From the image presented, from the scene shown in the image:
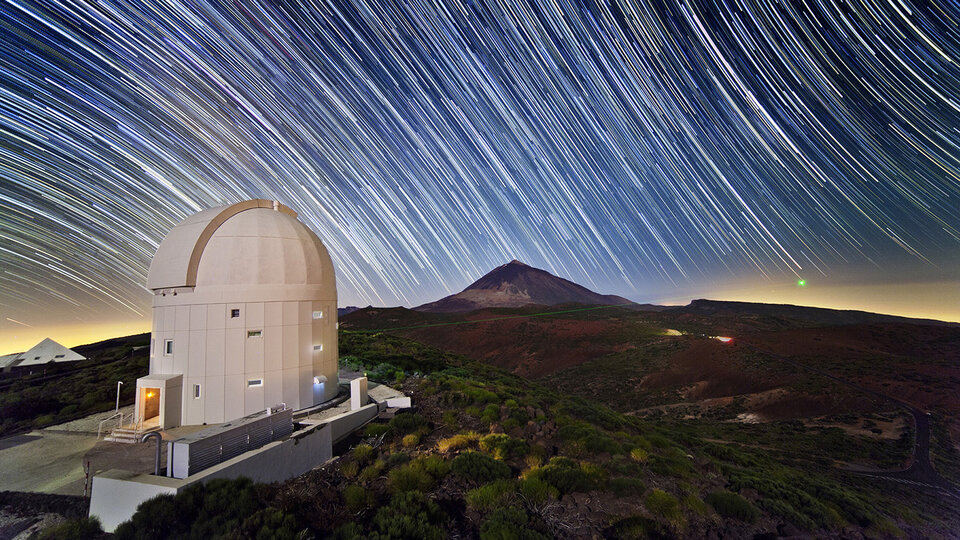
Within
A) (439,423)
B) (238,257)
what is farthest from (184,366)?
(439,423)

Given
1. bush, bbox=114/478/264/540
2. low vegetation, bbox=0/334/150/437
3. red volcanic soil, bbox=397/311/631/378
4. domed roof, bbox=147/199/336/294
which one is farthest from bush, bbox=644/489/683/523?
red volcanic soil, bbox=397/311/631/378

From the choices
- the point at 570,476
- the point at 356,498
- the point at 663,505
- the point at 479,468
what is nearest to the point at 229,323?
the point at 356,498

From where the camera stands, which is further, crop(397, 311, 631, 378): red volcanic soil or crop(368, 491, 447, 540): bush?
crop(397, 311, 631, 378): red volcanic soil

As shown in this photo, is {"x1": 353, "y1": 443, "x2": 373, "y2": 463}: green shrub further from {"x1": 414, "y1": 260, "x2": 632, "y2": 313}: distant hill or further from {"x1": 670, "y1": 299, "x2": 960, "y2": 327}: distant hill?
{"x1": 414, "y1": 260, "x2": 632, "y2": 313}: distant hill

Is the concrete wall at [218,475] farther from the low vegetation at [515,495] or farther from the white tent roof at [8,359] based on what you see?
the white tent roof at [8,359]

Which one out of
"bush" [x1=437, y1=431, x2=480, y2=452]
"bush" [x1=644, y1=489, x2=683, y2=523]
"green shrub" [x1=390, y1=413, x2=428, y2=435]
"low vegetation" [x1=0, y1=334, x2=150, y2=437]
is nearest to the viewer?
"bush" [x1=644, y1=489, x2=683, y2=523]

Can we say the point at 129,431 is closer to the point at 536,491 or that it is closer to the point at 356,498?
the point at 356,498

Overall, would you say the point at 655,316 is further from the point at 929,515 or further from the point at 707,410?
the point at 929,515
